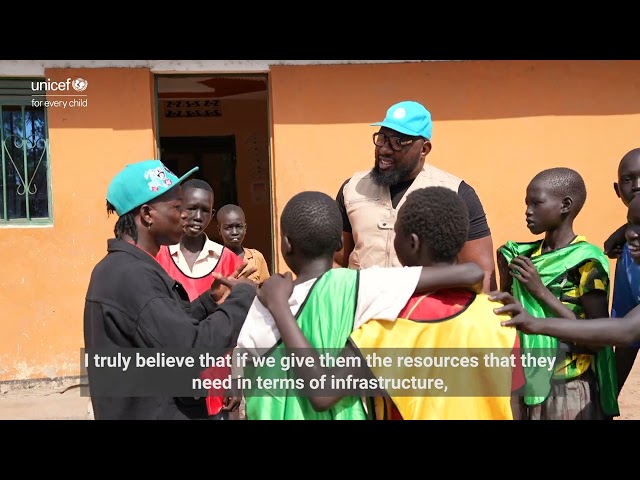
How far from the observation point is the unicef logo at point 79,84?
5.61m

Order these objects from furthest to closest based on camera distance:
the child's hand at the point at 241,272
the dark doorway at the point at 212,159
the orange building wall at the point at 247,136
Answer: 1. the dark doorway at the point at 212,159
2. the orange building wall at the point at 247,136
3. the child's hand at the point at 241,272

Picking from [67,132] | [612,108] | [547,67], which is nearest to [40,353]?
[67,132]

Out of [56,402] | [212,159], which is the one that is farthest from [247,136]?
[56,402]

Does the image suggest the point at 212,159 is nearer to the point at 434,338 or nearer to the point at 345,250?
the point at 345,250

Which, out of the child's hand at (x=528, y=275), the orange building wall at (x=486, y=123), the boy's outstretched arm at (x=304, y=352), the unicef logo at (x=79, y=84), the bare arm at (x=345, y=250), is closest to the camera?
the boy's outstretched arm at (x=304, y=352)

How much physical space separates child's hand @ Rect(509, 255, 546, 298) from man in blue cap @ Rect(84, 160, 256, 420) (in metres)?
1.03

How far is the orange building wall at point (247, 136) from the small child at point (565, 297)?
6531mm

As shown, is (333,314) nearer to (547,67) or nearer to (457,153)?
(457,153)

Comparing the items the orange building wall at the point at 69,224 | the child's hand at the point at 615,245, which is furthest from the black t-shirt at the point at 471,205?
the orange building wall at the point at 69,224

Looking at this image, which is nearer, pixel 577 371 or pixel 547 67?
pixel 577 371

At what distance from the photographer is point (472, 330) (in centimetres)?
207

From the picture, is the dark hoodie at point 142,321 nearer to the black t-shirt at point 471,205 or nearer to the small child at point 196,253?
the black t-shirt at point 471,205

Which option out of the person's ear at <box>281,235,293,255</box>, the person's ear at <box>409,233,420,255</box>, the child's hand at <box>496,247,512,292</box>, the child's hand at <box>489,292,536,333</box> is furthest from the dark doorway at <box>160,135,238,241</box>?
the child's hand at <box>489,292,536,333</box>

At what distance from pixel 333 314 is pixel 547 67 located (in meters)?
4.53
